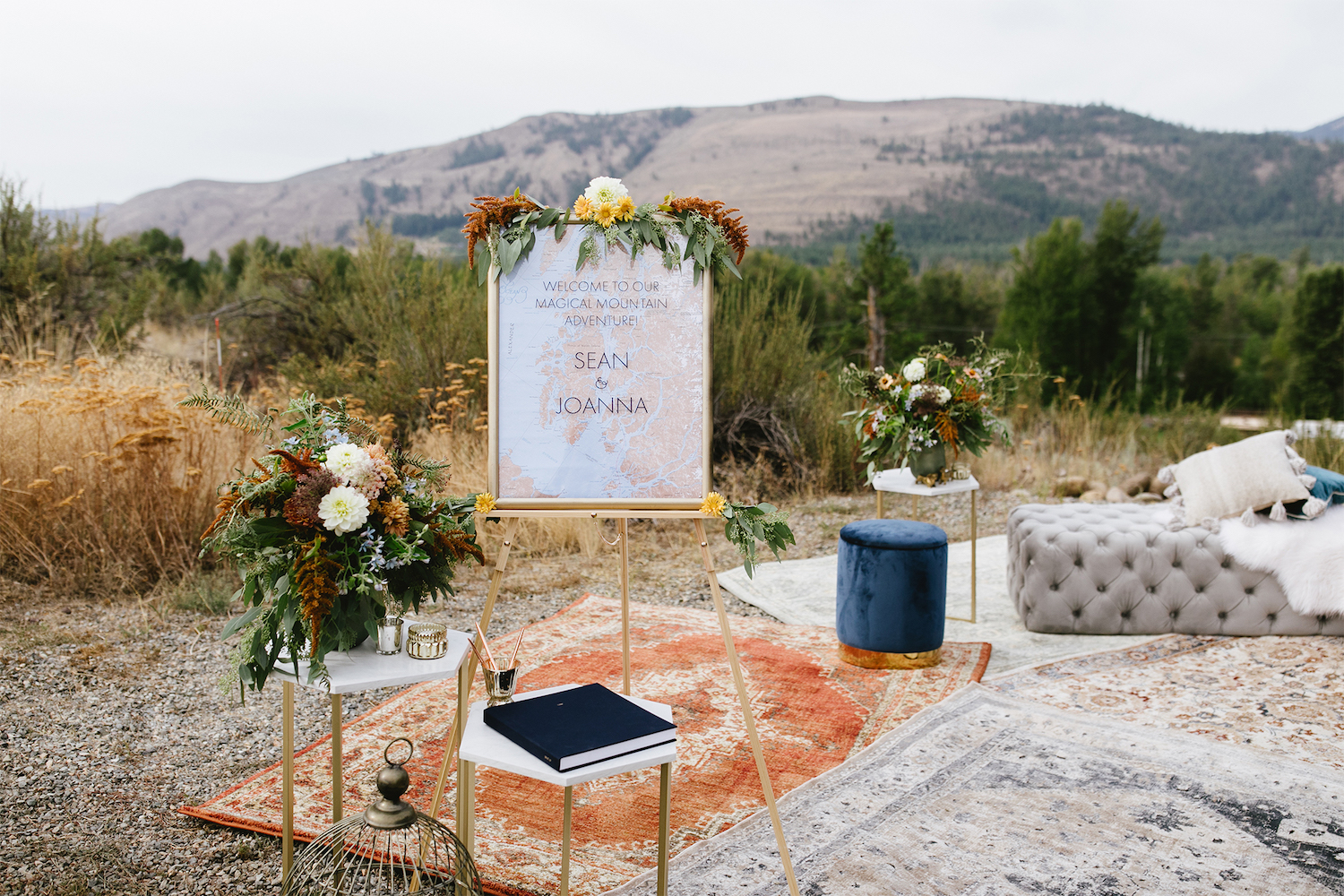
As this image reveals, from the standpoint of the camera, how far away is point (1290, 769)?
2754 millimetres

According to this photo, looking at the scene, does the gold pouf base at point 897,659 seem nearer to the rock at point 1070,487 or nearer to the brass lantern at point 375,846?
the brass lantern at point 375,846

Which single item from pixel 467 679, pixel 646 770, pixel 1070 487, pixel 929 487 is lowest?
pixel 646 770

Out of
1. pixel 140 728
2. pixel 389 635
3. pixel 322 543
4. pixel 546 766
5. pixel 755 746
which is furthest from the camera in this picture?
pixel 140 728

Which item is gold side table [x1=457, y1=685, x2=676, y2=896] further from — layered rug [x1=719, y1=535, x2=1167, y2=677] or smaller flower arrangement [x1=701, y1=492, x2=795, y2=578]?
layered rug [x1=719, y1=535, x2=1167, y2=677]

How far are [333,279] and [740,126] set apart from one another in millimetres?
61548

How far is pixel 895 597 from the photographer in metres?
3.63

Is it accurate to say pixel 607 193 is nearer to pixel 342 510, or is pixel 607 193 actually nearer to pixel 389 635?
pixel 342 510

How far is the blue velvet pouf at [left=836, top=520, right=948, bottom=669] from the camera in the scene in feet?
11.9

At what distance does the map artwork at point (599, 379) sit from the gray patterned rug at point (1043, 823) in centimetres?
96

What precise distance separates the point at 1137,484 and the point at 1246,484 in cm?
321

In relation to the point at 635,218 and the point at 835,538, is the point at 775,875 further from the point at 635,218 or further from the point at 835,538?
the point at 835,538

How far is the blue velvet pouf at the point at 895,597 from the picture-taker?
11.9 feet

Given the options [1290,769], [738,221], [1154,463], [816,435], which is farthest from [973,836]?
[1154,463]

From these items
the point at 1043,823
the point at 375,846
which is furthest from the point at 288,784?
the point at 1043,823
